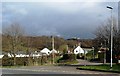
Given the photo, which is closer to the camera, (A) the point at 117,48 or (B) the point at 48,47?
(A) the point at 117,48

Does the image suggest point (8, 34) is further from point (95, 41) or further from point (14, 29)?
point (95, 41)

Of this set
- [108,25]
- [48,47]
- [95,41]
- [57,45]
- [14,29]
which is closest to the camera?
[14,29]

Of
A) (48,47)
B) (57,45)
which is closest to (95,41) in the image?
(57,45)

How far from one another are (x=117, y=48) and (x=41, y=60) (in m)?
15.8

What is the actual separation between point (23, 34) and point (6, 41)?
4292 millimetres

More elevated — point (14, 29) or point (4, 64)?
point (14, 29)

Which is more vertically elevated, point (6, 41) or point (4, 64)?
point (6, 41)

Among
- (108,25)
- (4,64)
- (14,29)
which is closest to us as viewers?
(4,64)

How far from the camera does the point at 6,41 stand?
63.1 meters

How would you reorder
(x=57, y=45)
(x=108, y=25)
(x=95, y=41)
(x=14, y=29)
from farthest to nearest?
(x=57, y=45), (x=95, y=41), (x=108, y=25), (x=14, y=29)

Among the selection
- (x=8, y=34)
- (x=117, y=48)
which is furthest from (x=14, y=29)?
(x=117, y=48)

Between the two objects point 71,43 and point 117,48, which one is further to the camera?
point 71,43

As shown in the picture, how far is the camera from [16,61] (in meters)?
61.4

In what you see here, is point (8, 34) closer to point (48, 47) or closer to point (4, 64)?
point (4, 64)
